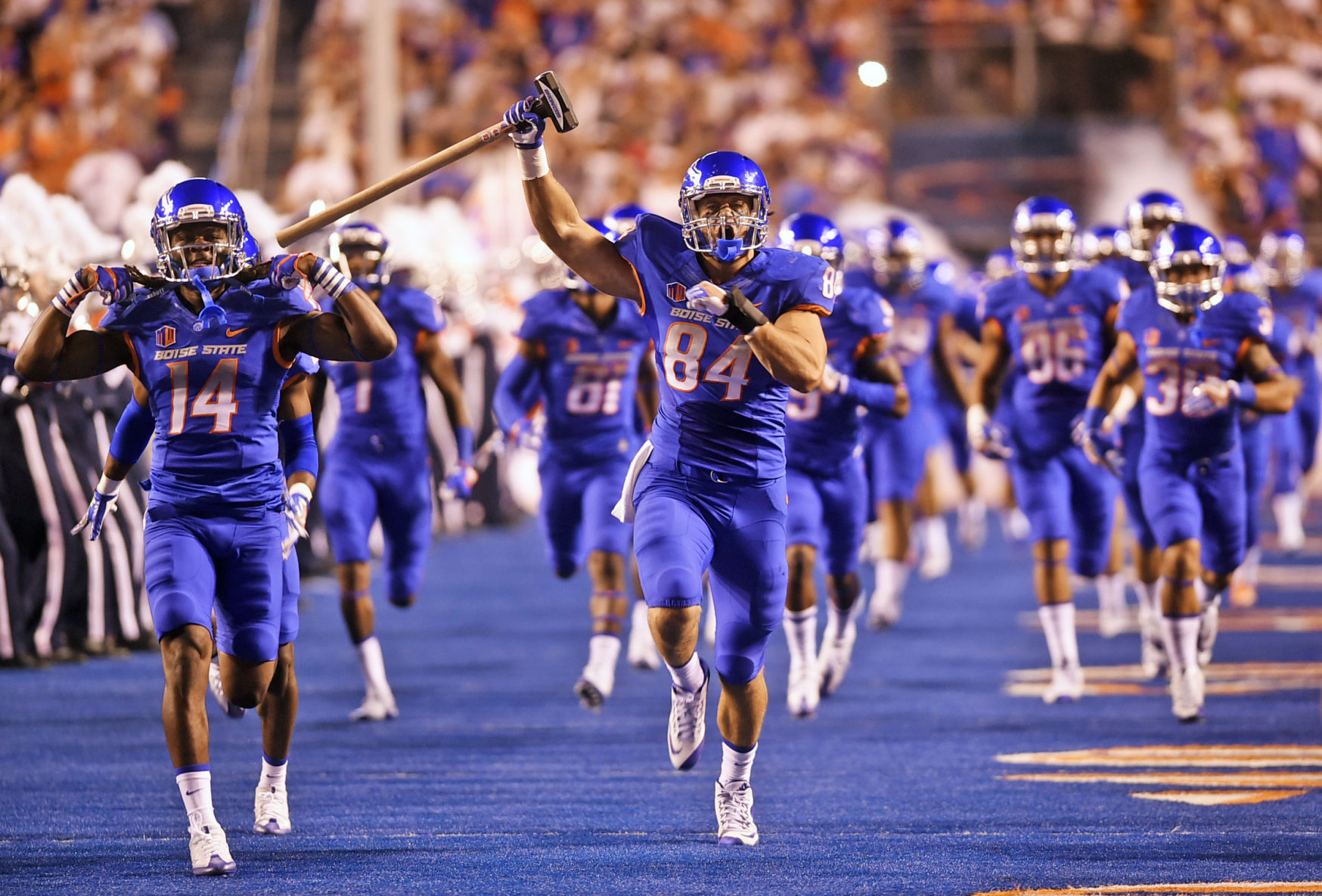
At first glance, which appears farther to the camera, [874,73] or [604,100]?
[604,100]

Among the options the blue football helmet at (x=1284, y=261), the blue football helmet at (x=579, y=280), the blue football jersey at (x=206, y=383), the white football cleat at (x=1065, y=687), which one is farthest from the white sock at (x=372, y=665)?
the blue football helmet at (x=1284, y=261)

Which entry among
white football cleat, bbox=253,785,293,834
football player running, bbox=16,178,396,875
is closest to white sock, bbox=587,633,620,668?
white football cleat, bbox=253,785,293,834

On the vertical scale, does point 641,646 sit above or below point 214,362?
below

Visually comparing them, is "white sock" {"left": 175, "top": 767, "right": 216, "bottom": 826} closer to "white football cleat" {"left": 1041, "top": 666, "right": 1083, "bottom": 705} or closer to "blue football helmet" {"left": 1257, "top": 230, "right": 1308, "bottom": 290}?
"white football cleat" {"left": 1041, "top": 666, "right": 1083, "bottom": 705}

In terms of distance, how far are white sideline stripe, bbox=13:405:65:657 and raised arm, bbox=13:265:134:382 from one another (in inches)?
153

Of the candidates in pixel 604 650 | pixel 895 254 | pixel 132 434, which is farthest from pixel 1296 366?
pixel 132 434

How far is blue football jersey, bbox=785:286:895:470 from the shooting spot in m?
8.16

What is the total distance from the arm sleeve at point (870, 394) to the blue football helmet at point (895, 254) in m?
2.41

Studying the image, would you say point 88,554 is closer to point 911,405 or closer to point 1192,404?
point 911,405

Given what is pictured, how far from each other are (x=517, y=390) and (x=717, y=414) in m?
3.38

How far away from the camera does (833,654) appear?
8.63 m

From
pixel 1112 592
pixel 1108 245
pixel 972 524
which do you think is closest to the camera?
pixel 1108 245

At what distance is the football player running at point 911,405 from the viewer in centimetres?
1045

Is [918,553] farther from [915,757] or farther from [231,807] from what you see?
[231,807]
